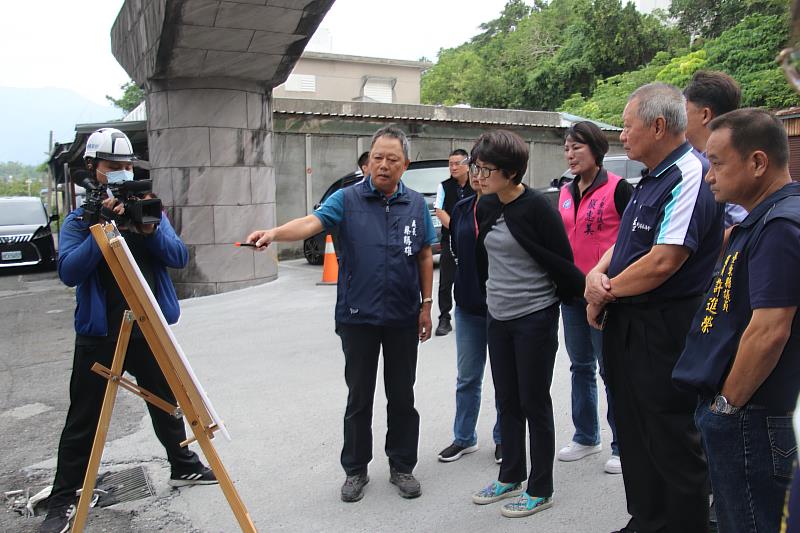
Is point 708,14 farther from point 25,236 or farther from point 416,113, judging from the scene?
point 25,236

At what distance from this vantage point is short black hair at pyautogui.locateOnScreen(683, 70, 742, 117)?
3.17 metres

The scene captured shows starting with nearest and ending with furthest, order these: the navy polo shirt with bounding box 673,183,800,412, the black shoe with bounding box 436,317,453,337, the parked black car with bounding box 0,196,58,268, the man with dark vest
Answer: the navy polo shirt with bounding box 673,183,800,412, the man with dark vest, the black shoe with bounding box 436,317,453,337, the parked black car with bounding box 0,196,58,268

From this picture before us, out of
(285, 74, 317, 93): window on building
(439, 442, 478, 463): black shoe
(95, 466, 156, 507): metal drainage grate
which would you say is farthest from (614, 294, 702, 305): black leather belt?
(285, 74, 317, 93): window on building

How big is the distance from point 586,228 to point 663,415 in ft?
4.54

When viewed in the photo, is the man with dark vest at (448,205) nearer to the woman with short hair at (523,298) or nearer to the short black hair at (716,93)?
the woman with short hair at (523,298)

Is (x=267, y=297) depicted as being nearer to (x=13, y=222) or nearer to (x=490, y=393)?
(x=490, y=393)

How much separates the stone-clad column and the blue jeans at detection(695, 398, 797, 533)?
338 inches

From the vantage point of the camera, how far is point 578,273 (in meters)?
3.53

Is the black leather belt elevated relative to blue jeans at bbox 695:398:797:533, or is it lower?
elevated

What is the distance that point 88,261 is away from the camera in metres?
3.40

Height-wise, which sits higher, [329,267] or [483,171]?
[483,171]

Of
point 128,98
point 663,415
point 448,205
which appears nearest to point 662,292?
point 663,415

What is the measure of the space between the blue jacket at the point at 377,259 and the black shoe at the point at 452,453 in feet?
3.03

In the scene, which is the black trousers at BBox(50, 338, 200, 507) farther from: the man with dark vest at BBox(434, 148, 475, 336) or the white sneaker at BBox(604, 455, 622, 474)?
the man with dark vest at BBox(434, 148, 475, 336)
